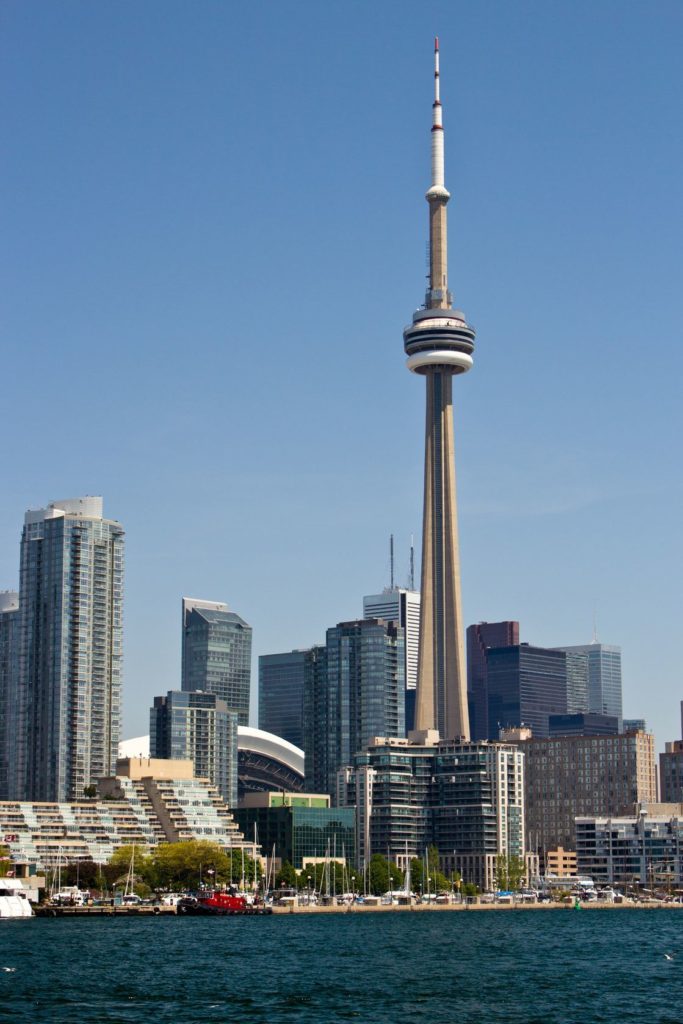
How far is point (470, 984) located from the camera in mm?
125750

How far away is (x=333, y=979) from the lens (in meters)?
130

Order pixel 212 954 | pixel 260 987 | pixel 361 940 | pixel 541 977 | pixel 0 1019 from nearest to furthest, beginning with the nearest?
pixel 0 1019, pixel 260 987, pixel 541 977, pixel 212 954, pixel 361 940

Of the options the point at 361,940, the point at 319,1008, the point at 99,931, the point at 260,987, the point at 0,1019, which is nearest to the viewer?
the point at 0,1019

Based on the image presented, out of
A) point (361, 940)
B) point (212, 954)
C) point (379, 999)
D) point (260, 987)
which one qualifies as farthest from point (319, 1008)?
point (361, 940)

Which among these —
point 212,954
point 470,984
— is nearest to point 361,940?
point 212,954

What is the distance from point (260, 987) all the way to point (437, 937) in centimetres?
7052

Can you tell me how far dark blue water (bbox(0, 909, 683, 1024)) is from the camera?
106m

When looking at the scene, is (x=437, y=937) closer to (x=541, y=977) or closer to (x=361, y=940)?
(x=361, y=940)

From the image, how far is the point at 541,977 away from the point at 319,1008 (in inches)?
1164

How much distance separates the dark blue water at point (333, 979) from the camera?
106m

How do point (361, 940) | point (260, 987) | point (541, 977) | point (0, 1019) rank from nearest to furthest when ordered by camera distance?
point (0, 1019) → point (260, 987) → point (541, 977) → point (361, 940)

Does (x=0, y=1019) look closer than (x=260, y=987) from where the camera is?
Yes

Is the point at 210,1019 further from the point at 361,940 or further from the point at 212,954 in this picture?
the point at 361,940

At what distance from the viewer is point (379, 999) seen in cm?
11431
